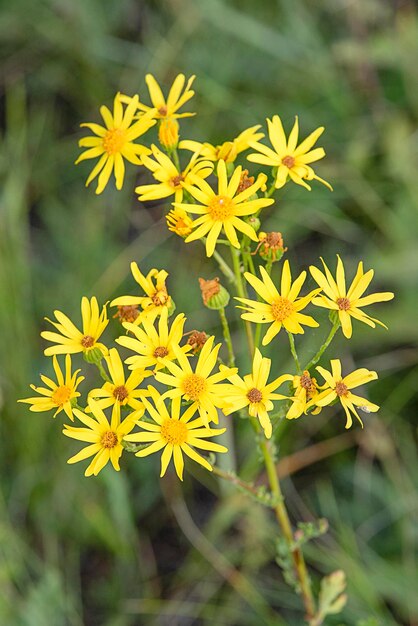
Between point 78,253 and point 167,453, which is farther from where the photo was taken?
point 78,253

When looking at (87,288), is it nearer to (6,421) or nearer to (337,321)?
(6,421)

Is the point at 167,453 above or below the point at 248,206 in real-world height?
below

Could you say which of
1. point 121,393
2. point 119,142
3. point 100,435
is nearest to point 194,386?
point 121,393

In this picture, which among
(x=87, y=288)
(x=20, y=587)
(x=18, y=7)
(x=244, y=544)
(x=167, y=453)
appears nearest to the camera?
(x=167, y=453)

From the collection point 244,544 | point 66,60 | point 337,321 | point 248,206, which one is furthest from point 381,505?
point 66,60

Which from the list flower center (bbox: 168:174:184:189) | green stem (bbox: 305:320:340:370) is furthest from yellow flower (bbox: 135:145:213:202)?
green stem (bbox: 305:320:340:370)

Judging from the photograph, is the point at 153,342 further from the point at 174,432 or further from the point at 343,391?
the point at 343,391

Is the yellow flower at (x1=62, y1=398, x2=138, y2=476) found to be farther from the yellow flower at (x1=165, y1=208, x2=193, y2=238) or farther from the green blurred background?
the green blurred background
